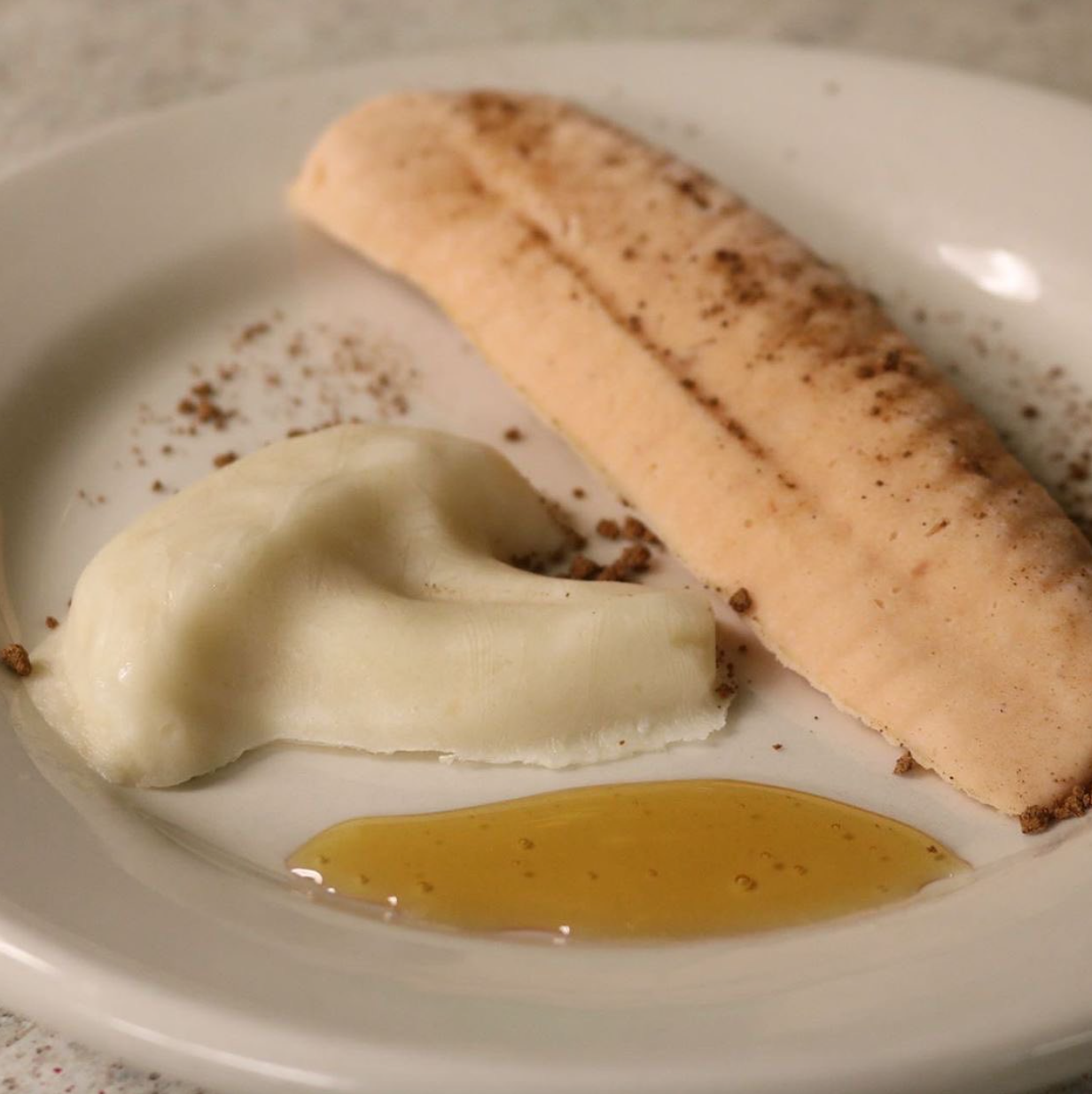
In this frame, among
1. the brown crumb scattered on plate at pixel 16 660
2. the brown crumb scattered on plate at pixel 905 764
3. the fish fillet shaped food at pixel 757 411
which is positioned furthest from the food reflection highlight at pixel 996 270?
the brown crumb scattered on plate at pixel 16 660

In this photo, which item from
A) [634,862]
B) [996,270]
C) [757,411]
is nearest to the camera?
[634,862]

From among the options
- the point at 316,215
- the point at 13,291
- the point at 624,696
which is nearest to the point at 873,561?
the point at 624,696

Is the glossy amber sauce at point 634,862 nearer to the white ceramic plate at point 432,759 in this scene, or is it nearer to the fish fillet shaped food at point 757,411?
the white ceramic plate at point 432,759

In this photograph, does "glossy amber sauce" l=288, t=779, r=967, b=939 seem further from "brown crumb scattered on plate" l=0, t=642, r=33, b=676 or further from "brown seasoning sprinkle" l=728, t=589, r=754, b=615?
"brown crumb scattered on plate" l=0, t=642, r=33, b=676

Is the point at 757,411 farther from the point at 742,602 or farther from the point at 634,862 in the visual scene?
the point at 634,862

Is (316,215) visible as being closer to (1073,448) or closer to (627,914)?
(1073,448)

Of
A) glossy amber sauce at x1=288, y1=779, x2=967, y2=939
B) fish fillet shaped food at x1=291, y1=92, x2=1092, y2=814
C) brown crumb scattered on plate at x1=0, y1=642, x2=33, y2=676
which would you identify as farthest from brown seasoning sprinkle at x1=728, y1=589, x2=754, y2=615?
brown crumb scattered on plate at x1=0, y1=642, x2=33, y2=676

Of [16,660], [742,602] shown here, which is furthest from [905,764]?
[16,660]
